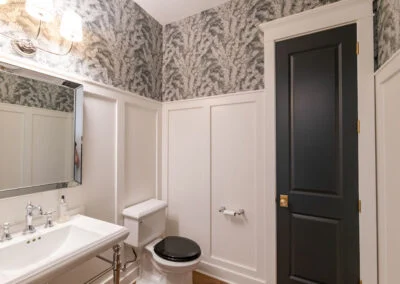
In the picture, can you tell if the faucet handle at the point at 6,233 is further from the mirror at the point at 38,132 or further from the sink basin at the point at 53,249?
the mirror at the point at 38,132

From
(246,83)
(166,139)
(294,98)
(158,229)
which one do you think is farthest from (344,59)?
(158,229)

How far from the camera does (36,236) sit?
1184 mm

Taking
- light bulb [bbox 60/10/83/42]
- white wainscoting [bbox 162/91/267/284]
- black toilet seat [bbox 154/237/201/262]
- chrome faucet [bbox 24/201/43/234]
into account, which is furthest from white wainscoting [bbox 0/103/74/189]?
white wainscoting [bbox 162/91/267/284]

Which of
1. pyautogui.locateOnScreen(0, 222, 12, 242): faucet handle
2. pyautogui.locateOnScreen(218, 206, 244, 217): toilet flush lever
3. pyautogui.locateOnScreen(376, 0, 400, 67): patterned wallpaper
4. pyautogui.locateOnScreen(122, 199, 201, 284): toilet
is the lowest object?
pyautogui.locateOnScreen(122, 199, 201, 284): toilet

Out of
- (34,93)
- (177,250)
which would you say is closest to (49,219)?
(34,93)

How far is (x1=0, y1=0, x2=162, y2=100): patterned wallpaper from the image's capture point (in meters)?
1.28

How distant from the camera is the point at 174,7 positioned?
213 cm

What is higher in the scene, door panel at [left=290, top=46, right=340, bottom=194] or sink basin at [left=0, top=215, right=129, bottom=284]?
door panel at [left=290, top=46, right=340, bottom=194]

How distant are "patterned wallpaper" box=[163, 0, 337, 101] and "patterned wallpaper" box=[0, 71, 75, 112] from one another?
1117 millimetres

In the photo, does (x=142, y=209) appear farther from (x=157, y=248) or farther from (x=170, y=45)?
(x=170, y=45)

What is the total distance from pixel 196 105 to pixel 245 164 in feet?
2.63

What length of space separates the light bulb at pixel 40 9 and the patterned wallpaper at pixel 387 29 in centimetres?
198

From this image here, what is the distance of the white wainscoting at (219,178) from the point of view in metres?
1.88

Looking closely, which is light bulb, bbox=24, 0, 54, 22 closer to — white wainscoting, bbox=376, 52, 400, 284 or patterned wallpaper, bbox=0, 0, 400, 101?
patterned wallpaper, bbox=0, 0, 400, 101
